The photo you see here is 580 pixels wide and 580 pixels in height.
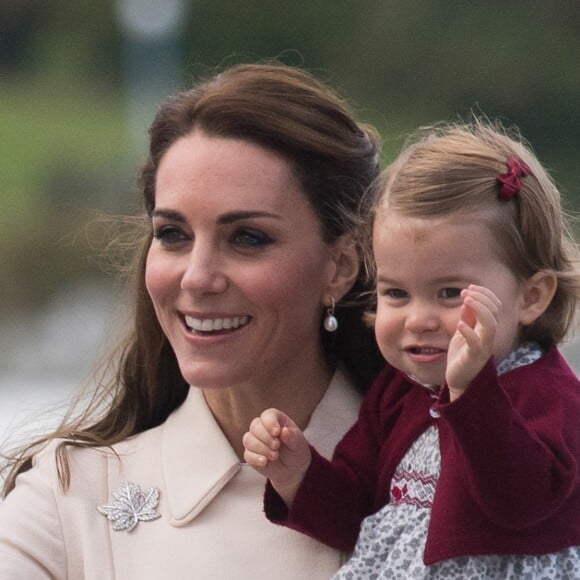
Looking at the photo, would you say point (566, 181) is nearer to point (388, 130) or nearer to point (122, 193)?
point (388, 130)

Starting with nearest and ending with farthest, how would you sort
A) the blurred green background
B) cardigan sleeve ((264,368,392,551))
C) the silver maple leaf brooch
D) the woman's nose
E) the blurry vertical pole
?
cardigan sleeve ((264,368,392,551)) → the woman's nose → the silver maple leaf brooch → the blurred green background → the blurry vertical pole

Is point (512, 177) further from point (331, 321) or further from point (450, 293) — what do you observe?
point (331, 321)

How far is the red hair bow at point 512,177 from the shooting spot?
2.54m

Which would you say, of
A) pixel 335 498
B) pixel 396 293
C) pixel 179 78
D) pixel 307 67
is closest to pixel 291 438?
pixel 335 498

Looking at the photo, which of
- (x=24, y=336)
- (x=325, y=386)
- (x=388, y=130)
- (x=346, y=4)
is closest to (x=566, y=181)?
(x=388, y=130)

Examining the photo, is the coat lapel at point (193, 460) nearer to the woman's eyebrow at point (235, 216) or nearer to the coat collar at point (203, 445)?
the coat collar at point (203, 445)

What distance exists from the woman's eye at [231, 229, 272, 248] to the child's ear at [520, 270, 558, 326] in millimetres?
617

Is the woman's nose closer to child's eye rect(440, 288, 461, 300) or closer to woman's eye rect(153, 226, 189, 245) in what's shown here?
woman's eye rect(153, 226, 189, 245)

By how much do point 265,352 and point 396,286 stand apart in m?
0.55

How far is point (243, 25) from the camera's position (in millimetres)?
13547

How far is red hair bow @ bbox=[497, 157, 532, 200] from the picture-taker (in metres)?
2.54

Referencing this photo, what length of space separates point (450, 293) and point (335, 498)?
1.59ft

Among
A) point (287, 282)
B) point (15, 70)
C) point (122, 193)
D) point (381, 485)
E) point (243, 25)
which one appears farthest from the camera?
point (15, 70)

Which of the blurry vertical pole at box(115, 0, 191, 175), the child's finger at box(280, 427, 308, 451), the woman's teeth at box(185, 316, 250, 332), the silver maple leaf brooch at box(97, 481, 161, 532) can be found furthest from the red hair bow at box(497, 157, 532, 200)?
the blurry vertical pole at box(115, 0, 191, 175)
